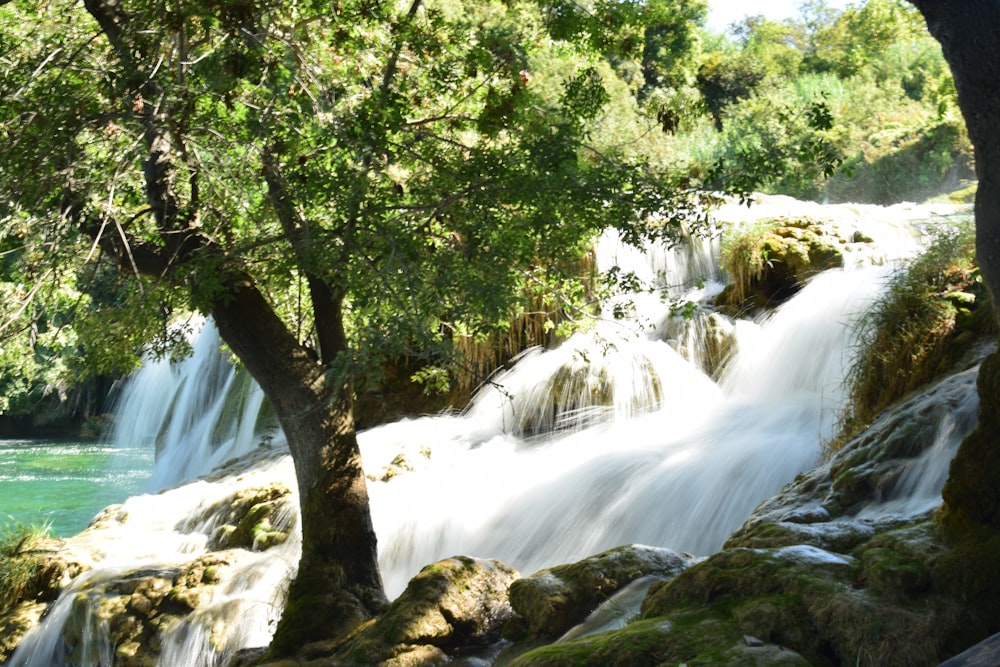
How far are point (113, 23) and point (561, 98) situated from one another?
333 centimetres

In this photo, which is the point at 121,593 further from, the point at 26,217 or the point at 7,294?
the point at 26,217

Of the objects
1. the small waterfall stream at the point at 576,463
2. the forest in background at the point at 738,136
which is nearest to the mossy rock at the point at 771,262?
the small waterfall stream at the point at 576,463

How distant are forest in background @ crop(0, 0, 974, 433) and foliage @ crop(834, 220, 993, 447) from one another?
52.1 inches

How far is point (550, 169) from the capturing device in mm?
6547

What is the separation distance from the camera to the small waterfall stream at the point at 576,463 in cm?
917

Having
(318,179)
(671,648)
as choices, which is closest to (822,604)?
(671,648)

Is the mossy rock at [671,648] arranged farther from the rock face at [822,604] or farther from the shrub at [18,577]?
the shrub at [18,577]

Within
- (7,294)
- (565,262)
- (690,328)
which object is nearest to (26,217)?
(7,294)

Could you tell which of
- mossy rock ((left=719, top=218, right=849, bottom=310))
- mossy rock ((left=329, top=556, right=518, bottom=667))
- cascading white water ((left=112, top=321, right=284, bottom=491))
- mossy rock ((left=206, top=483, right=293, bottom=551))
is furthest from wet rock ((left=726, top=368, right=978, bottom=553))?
cascading white water ((left=112, top=321, right=284, bottom=491))

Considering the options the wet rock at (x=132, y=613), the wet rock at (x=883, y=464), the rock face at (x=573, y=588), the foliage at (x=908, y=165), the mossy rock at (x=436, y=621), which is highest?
the foliage at (x=908, y=165)

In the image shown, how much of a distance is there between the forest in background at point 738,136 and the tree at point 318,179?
1.47 ft

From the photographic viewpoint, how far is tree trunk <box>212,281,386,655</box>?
7883mm

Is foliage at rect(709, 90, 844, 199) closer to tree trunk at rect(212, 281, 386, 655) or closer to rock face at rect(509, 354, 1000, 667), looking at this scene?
rock face at rect(509, 354, 1000, 667)

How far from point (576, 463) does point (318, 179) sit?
5352 millimetres
